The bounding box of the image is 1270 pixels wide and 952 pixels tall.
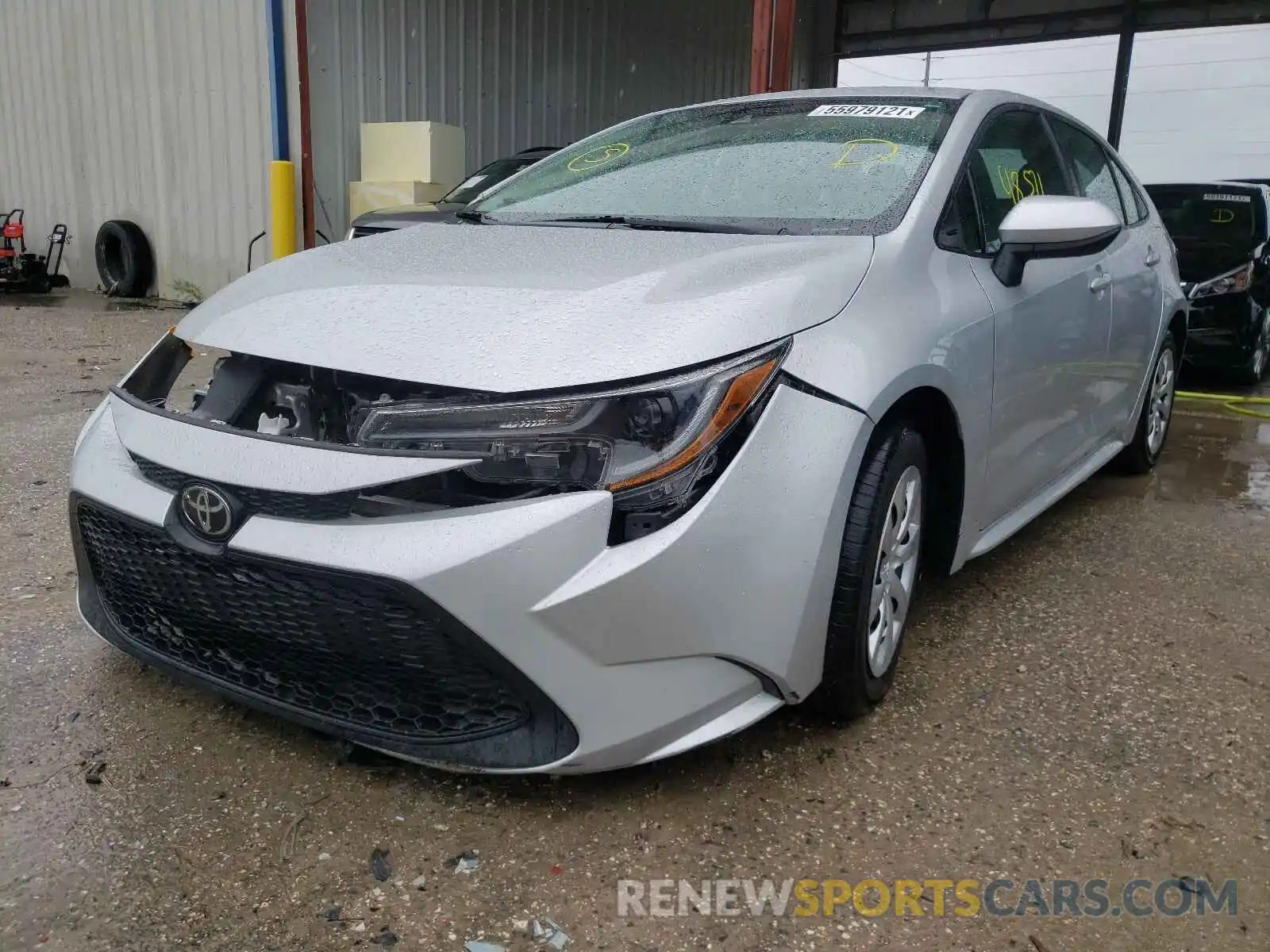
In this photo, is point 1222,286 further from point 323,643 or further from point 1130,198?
point 323,643

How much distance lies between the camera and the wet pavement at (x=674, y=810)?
1773 millimetres

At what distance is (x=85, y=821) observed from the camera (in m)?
2.00

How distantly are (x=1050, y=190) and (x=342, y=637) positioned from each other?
102 inches

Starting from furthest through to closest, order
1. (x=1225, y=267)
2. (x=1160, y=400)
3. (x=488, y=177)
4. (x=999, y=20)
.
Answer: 1. (x=999, y=20)
2. (x=488, y=177)
3. (x=1225, y=267)
4. (x=1160, y=400)

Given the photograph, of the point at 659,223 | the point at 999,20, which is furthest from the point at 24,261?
the point at 999,20

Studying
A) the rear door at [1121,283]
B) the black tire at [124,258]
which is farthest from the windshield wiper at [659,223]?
the black tire at [124,258]

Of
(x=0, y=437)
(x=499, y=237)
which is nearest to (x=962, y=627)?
(x=499, y=237)

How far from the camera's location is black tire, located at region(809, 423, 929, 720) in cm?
215

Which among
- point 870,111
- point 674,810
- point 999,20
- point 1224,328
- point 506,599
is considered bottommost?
point 674,810

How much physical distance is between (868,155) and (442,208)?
4.67m

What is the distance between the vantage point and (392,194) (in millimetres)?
9055

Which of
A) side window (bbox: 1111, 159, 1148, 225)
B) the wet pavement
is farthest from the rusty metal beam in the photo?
the wet pavement

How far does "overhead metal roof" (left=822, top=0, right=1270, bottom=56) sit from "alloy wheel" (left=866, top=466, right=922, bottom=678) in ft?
46.0

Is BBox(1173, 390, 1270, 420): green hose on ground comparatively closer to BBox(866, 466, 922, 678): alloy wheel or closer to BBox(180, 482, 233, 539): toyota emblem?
BBox(866, 466, 922, 678): alloy wheel
